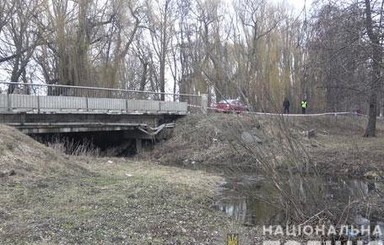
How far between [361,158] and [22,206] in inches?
667

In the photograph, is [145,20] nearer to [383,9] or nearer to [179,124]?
[179,124]

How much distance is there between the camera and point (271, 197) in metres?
9.98

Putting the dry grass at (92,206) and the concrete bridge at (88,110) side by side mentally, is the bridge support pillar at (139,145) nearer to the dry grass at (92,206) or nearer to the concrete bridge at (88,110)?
the concrete bridge at (88,110)

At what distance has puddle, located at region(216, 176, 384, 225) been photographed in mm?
8367

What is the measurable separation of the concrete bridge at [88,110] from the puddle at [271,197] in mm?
10316

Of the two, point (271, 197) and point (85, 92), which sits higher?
point (85, 92)

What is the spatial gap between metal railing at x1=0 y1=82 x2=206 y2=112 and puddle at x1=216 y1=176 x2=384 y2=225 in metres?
8.88

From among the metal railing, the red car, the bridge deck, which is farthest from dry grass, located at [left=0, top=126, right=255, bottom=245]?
the metal railing

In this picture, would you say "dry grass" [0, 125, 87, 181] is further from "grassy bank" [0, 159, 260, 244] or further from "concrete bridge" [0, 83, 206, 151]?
"concrete bridge" [0, 83, 206, 151]

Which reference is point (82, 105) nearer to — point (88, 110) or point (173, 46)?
point (88, 110)

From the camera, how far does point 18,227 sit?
343 inches

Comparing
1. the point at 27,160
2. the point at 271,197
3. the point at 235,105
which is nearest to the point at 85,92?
the point at 27,160

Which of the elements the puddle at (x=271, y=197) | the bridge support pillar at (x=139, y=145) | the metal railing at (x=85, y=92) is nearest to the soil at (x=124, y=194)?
the puddle at (x=271, y=197)

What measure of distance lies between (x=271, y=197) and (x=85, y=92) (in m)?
19.6
